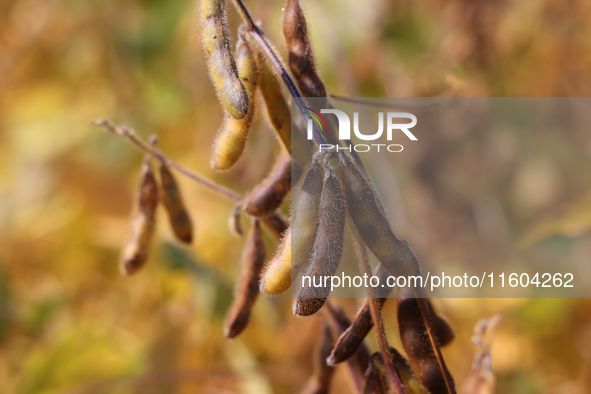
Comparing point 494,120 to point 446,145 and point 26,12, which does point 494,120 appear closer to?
point 446,145

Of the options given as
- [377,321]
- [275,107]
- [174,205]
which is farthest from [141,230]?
[377,321]

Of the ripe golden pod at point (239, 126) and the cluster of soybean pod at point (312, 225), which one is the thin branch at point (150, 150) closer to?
the cluster of soybean pod at point (312, 225)

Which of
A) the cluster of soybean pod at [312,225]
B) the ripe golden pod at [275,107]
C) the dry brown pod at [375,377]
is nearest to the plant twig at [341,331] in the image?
the cluster of soybean pod at [312,225]

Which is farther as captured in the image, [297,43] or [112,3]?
[112,3]

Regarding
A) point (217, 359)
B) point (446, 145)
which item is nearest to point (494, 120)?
point (446, 145)

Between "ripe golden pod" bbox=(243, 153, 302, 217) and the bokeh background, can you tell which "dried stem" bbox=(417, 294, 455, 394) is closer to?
"ripe golden pod" bbox=(243, 153, 302, 217)

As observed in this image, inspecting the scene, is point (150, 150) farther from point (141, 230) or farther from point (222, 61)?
point (222, 61)

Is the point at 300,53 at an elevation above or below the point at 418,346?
above

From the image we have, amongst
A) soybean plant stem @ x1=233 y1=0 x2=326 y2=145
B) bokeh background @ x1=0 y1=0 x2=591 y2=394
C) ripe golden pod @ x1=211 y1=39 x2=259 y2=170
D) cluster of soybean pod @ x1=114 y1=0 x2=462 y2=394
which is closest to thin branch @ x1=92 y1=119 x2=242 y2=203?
cluster of soybean pod @ x1=114 y1=0 x2=462 y2=394
